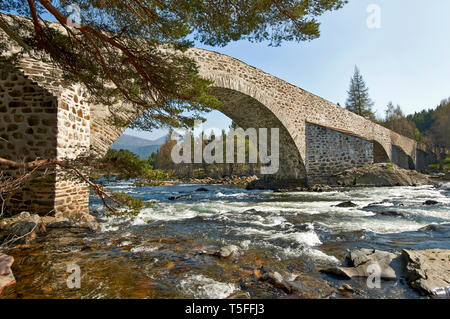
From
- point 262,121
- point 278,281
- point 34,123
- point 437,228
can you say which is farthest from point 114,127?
point 262,121

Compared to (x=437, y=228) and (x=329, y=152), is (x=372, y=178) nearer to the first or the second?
(x=329, y=152)

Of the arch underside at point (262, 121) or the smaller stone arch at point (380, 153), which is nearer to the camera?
the arch underside at point (262, 121)

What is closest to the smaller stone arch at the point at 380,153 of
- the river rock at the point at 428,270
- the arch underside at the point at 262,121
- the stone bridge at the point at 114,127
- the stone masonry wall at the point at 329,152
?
the stone bridge at the point at 114,127

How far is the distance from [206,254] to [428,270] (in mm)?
2349

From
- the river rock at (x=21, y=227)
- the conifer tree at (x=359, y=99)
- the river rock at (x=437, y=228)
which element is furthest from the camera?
the conifer tree at (x=359, y=99)

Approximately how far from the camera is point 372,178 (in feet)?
42.7

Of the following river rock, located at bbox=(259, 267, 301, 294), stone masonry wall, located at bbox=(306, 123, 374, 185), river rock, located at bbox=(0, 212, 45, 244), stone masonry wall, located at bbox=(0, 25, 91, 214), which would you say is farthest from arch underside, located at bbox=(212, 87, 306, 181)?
river rock, located at bbox=(259, 267, 301, 294)

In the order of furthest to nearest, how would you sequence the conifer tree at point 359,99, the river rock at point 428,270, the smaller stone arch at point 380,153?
the conifer tree at point 359,99, the smaller stone arch at point 380,153, the river rock at point 428,270

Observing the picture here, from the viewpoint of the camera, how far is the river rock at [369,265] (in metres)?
2.56

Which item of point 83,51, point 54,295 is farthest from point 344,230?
point 83,51

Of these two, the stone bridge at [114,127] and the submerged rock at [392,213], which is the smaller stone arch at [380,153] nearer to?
the stone bridge at [114,127]

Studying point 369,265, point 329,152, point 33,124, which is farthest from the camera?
point 329,152

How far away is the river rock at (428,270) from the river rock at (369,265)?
0.39 feet
